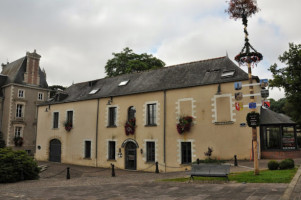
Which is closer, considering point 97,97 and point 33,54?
point 97,97

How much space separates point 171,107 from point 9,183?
10813mm

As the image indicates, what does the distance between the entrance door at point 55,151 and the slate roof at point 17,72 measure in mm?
9820

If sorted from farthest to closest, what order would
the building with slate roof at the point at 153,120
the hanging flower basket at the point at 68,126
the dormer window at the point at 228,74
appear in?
the hanging flower basket at the point at 68,126 < the dormer window at the point at 228,74 < the building with slate roof at the point at 153,120

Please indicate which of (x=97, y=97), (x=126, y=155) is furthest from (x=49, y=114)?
(x=126, y=155)

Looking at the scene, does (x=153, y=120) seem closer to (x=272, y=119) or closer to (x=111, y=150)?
(x=111, y=150)

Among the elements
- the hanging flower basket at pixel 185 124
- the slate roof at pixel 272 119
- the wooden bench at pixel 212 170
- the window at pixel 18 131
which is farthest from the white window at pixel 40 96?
the wooden bench at pixel 212 170

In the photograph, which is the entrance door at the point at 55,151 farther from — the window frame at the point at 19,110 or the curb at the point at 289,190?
the curb at the point at 289,190

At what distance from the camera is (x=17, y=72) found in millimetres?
30062

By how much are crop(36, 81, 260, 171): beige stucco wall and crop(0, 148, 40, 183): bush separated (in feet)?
24.4

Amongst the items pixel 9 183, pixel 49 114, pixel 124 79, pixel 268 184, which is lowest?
pixel 9 183

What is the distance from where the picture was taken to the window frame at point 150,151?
18.7m

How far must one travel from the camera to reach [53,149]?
24.9m

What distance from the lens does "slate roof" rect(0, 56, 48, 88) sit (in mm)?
29875

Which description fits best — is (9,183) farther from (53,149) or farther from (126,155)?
(53,149)
